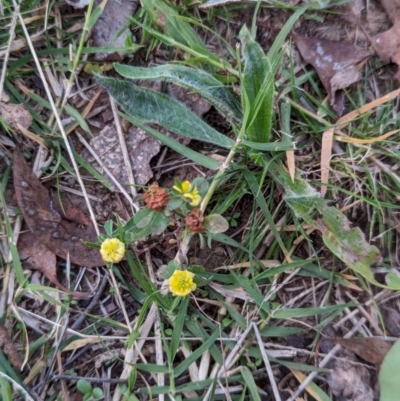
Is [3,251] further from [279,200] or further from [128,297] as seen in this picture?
[279,200]

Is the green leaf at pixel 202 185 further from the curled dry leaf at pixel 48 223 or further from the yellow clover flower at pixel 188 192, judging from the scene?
the curled dry leaf at pixel 48 223

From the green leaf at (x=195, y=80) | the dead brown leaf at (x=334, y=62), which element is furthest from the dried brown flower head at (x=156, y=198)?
the dead brown leaf at (x=334, y=62)

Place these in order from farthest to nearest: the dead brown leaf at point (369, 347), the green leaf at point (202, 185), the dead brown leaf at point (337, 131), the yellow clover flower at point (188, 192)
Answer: the dead brown leaf at point (337, 131), the dead brown leaf at point (369, 347), the green leaf at point (202, 185), the yellow clover flower at point (188, 192)

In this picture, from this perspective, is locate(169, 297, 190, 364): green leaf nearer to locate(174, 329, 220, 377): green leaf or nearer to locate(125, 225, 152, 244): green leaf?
locate(174, 329, 220, 377): green leaf

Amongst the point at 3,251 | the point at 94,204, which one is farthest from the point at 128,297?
the point at 3,251

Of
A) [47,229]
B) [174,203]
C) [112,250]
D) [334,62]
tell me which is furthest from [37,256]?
[334,62]

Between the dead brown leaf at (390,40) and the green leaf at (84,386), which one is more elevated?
the dead brown leaf at (390,40)
